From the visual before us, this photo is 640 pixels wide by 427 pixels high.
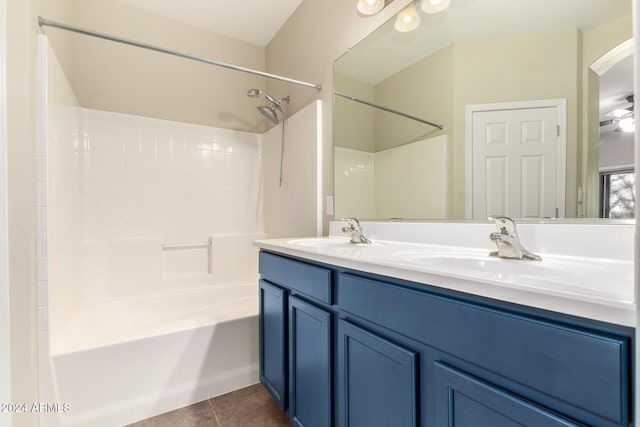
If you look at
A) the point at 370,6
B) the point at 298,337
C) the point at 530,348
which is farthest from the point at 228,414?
the point at 370,6

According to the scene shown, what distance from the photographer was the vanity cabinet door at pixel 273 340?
1303 millimetres

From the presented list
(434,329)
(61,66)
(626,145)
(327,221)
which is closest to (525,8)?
(626,145)

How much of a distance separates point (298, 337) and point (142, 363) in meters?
0.89

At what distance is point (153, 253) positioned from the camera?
2209 millimetres

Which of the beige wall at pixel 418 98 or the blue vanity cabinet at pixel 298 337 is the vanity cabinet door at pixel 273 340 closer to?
the blue vanity cabinet at pixel 298 337

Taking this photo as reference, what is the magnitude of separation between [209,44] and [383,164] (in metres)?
2.00

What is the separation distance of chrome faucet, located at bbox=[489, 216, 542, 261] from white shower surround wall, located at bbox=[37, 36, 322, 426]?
3.94ft

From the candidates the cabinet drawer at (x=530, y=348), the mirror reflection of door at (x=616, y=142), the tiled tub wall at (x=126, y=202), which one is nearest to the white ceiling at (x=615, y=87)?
the mirror reflection of door at (x=616, y=142)

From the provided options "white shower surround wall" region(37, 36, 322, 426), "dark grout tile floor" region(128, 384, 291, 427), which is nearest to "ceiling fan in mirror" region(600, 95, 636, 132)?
"white shower surround wall" region(37, 36, 322, 426)

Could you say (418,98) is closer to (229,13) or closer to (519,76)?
(519,76)

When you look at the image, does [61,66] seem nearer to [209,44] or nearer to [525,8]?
[209,44]

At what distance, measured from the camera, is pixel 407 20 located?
4.53 ft

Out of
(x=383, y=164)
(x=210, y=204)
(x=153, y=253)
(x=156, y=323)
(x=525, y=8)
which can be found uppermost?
(x=525, y=8)

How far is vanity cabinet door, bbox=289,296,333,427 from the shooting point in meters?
Result: 1.01
